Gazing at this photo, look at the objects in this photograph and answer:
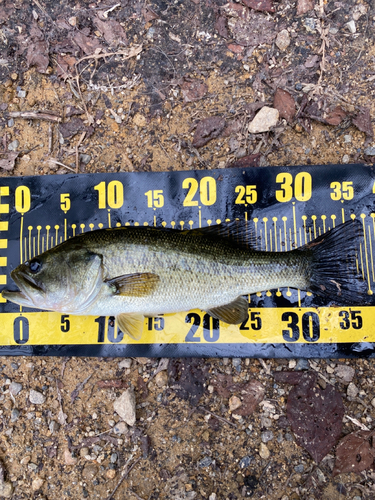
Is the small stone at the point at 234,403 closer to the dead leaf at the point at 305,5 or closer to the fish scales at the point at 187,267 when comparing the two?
the fish scales at the point at 187,267

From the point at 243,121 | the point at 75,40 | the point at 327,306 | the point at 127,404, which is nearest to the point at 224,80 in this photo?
the point at 243,121

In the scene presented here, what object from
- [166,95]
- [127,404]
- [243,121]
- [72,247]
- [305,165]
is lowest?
[127,404]

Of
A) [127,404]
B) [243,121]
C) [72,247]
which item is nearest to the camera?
[72,247]

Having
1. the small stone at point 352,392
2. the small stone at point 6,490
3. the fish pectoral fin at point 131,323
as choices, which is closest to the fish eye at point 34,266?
the fish pectoral fin at point 131,323

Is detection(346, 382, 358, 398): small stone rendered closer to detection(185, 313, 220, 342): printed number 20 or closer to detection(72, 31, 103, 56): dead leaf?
detection(185, 313, 220, 342): printed number 20

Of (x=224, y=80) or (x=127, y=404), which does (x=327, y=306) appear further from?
(x=224, y=80)
